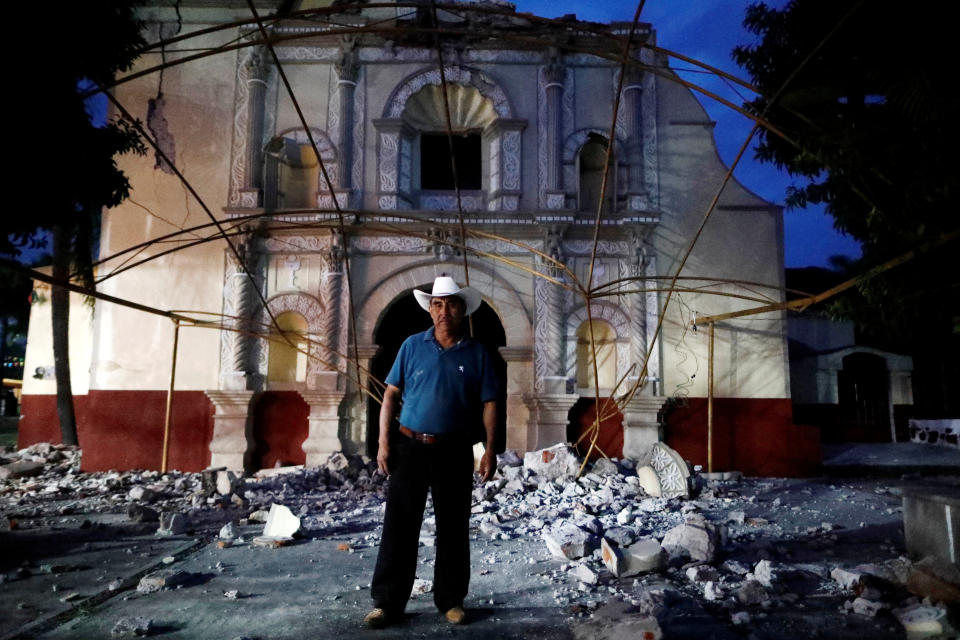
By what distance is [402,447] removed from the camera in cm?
328

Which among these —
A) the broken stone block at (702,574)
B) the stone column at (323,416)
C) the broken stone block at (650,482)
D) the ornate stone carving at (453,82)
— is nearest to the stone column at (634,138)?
the ornate stone carving at (453,82)

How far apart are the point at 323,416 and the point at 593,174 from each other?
622 centimetres

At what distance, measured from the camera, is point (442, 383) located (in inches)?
129

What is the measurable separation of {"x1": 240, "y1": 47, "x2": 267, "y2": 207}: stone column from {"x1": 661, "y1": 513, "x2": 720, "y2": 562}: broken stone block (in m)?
8.21

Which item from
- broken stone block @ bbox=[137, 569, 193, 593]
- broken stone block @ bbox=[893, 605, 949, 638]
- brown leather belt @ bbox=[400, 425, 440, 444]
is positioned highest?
brown leather belt @ bbox=[400, 425, 440, 444]

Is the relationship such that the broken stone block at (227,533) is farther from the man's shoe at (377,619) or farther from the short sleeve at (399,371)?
the short sleeve at (399,371)

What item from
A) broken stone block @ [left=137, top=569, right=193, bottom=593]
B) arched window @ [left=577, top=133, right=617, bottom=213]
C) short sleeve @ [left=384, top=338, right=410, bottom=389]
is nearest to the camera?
short sleeve @ [left=384, top=338, right=410, bottom=389]

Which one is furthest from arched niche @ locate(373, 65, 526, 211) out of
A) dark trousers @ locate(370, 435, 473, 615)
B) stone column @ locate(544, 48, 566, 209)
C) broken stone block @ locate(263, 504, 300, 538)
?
dark trousers @ locate(370, 435, 473, 615)

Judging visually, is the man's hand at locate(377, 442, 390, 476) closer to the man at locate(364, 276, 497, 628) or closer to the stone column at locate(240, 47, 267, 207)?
the man at locate(364, 276, 497, 628)

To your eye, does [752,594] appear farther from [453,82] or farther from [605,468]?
[453,82]

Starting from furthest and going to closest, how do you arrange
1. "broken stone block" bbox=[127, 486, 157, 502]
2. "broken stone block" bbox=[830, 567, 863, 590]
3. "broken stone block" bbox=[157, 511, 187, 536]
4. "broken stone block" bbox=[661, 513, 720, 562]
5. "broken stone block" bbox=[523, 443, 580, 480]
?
1. "broken stone block" bbox=[523, 443, 580, 480]
2. "broken stone block" bbox=[127, 486, 157, 502]
3. "broken stone block" bbox=[157, 511, 187, 536]
4. "broken stone block" bbox=[661, 513, 720, 562]
5. "broken stone block" bbox=[830, 567, 863, 590]

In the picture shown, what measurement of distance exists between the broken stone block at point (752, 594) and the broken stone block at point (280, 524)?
3732 millimetres

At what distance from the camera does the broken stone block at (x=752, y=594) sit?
3.42 m

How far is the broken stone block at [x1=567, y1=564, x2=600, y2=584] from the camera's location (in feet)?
12.5
